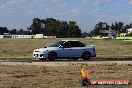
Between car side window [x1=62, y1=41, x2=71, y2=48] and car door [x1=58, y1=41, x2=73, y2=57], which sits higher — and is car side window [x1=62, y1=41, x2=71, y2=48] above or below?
above

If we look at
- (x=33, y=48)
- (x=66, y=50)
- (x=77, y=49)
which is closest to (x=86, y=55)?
(x=77, y=49)

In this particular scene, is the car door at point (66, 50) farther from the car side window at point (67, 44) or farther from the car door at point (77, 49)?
the car door at point (77, 49)

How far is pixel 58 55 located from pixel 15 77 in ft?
49.0

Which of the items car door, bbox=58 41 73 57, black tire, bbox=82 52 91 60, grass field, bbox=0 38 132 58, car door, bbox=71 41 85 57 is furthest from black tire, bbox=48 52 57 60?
Answer: grass field, bbox=0 38 132 58

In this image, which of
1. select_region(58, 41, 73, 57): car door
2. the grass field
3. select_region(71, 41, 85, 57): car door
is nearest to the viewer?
select_region(58, 41, 73, 57): car door

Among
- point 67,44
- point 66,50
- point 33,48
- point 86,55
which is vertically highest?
point 67,44

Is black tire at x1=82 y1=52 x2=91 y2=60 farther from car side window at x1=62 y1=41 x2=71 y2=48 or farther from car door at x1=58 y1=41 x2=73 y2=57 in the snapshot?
car side window at x1=62 y1=41 x2=71 y2=48

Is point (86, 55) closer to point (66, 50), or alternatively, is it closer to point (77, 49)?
point (77, 49)

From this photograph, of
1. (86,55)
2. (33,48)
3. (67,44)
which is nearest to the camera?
(67,44)

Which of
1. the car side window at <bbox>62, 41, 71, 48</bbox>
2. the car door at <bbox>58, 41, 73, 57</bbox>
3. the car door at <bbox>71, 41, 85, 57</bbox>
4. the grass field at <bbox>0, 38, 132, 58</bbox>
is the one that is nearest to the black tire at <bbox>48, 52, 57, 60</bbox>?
the car door at <bbox>58, 41, 73, 57</bbox>

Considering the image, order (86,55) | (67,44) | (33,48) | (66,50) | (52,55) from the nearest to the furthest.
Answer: (52,55) < (66,50) < (67,44) < (86,55) < (33,48)

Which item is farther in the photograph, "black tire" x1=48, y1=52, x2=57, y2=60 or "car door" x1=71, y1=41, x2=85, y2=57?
"car door" x1=71, y1=41, x2=85, y2=57

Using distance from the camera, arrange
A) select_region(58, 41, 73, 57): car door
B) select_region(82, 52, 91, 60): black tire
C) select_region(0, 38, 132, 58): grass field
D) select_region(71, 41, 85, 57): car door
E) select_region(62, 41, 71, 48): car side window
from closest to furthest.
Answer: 1. select_region(58, 41, 73, 57): car door
2. select_region(62, 41, 71, 48): car side window
3. select_region(71, 41, 85, 57): car door
4. select_region(82, 52, 91, 60): black tire
5. select_region(0, 38, 132, 58): grass field

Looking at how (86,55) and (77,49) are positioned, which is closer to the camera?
(77,49)
